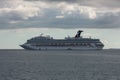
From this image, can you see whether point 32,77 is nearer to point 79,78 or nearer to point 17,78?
point 17,78

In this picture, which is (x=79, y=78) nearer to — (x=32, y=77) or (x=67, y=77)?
(x=67, y=77)

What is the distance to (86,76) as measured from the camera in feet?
264

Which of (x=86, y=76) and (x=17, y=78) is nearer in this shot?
(x=17, y=78)

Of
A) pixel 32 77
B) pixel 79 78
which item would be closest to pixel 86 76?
pixel 79 78

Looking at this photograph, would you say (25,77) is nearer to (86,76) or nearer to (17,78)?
(17,78)

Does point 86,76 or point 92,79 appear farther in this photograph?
point 86,76

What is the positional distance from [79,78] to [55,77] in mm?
4144

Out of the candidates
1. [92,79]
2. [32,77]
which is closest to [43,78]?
[32,77]

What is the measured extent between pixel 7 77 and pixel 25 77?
3263mm

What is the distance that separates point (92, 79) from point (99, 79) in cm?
116

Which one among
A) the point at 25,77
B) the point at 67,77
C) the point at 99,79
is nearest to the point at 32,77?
the point at 25,77

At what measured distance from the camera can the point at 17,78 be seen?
7488 cm

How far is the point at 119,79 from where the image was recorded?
244 feet

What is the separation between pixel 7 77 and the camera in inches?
3031
